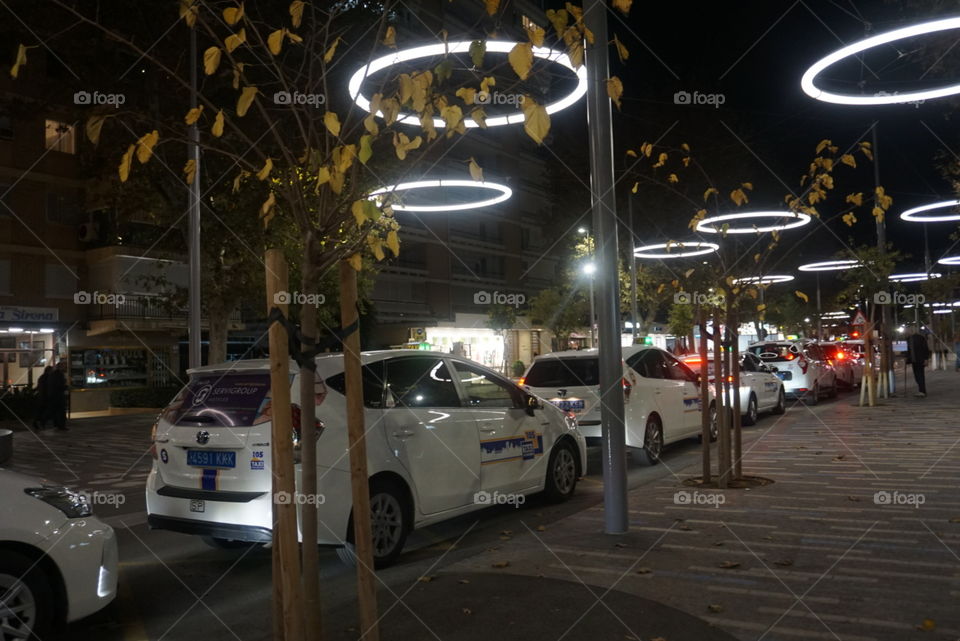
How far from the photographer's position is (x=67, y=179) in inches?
1168

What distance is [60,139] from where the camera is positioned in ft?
96.9

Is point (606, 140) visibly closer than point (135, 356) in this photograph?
Yes

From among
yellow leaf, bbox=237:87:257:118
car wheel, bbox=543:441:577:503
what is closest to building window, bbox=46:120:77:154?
car wheel, bbox=543:441:577:503

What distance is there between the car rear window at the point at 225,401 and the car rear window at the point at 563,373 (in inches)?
245

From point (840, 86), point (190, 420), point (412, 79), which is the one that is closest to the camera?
point (412, 79)

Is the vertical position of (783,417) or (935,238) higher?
(935,238)

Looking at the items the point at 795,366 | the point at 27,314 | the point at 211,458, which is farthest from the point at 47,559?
the point at 27,314

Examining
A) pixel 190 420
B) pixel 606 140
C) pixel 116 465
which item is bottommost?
pixel 116 465

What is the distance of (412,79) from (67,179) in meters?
30.3

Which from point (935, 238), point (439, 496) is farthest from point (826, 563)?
point (935, 238)

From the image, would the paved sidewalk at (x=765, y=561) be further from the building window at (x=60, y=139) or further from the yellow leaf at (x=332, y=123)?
the building window at (x=60, y=139)

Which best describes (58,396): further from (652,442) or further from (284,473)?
(284,473)

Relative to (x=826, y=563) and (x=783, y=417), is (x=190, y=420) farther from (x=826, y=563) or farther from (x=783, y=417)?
(x=783, y=417)

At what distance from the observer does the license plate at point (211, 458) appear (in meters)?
6.06
